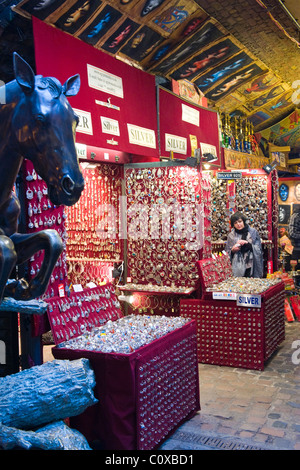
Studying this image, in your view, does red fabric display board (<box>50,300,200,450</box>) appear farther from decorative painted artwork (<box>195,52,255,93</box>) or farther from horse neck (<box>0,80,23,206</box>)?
decorative painted artwork (<box>195,52,255,93</box>)

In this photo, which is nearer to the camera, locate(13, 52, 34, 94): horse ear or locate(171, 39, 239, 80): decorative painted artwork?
locate(13, 52, 34, 94): horse ear

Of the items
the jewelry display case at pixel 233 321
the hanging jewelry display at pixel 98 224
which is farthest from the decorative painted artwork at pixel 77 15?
the jewelry display case at pixel 233 321

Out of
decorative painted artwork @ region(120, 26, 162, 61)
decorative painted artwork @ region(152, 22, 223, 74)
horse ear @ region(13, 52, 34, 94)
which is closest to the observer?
horse ear @ region(13, 52, 34, 94)

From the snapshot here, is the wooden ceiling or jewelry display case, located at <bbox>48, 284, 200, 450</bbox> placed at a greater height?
the wooden ceiling

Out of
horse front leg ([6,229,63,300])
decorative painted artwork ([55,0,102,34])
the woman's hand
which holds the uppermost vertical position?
decorative painted artwork ([55,0,102,34])

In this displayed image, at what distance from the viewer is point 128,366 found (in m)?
3.34

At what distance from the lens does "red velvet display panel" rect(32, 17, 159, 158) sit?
16.5ft

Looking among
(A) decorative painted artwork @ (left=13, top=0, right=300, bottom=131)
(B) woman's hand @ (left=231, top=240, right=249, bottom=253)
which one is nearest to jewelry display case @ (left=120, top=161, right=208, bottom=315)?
(B) woman's hand @ (left=231, top=240, right=249, bottom=253)

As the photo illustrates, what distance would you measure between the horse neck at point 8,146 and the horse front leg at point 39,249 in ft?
0.75

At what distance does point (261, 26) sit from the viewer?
8.71m

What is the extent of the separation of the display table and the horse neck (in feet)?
5.79

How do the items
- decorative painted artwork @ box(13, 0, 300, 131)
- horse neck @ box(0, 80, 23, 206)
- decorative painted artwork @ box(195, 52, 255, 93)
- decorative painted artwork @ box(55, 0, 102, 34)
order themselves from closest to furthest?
horse neck @ box(0, 80, 23, 206) < decorative painted artwork @ box(55, 0, 102, 34) < decorative painted artwork @ box(13, 0, 300, 131) < decorative painted artwork @ box(195, 52, 255, 93)

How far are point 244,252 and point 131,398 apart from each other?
16.3 ft
